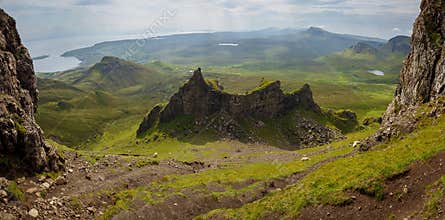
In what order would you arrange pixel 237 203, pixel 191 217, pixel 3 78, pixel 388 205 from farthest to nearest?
pixel 3 78
pixel 237 203
pixel 191 217
pixel 388 205

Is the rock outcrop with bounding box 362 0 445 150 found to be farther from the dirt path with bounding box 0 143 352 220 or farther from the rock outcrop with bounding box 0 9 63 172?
the rock outcrop with bounding box 0 9 63 172

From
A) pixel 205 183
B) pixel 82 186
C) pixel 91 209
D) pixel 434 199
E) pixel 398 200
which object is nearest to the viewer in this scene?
pixel 434 199

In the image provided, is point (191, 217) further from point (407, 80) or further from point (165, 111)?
point (165, 111)

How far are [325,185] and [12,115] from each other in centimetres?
4350

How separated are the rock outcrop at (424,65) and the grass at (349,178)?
39.4ft

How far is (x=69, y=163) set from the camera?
2069 inches

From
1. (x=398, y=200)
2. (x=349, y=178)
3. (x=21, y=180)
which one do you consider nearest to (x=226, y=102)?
(x=21, y=180)

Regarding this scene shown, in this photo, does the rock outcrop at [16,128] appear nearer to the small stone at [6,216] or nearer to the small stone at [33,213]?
the small stone at [33,213]

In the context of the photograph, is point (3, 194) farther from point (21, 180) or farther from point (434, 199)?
point (434, 199)

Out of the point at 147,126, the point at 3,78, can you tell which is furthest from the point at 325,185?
the point at 147,126

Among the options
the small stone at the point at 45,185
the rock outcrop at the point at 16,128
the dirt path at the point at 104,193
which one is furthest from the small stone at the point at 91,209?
the rock outcrop at the point at 16,128

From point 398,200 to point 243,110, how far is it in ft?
298

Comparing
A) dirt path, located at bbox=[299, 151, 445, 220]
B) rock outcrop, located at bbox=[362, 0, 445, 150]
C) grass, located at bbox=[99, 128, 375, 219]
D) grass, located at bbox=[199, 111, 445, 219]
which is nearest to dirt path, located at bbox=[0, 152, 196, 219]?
grass, located at bbox=[99, 128, 375, 219]

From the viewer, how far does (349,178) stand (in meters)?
32.0
